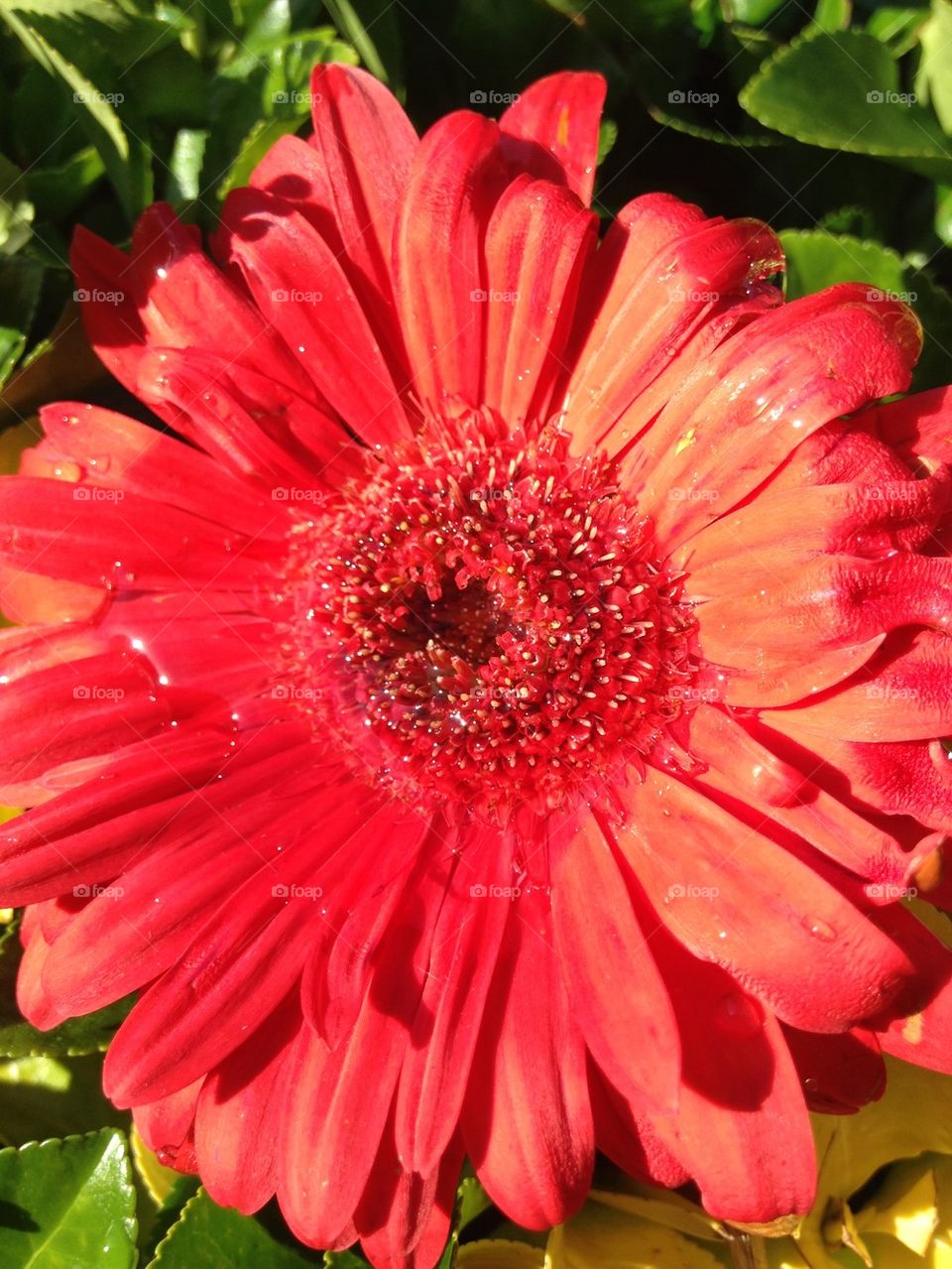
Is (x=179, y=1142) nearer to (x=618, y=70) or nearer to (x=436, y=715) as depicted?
(x=436, y=715)

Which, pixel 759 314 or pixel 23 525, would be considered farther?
pixel 23 525

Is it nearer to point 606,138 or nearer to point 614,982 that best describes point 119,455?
point 606,138

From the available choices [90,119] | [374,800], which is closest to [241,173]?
[90,119]

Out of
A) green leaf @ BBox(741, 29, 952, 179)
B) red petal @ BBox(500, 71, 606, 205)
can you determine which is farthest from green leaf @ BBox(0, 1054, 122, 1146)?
green leaf @ BBox(741, 29, 952, 179)

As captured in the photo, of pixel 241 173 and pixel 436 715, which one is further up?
pixel 241 173

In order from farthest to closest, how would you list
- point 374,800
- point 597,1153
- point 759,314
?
point 374,800
point 597,1153
point 759,314

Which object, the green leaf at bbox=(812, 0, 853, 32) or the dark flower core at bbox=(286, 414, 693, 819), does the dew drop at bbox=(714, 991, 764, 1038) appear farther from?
the green leaf at bbox=(812, 0, 853, 32)
